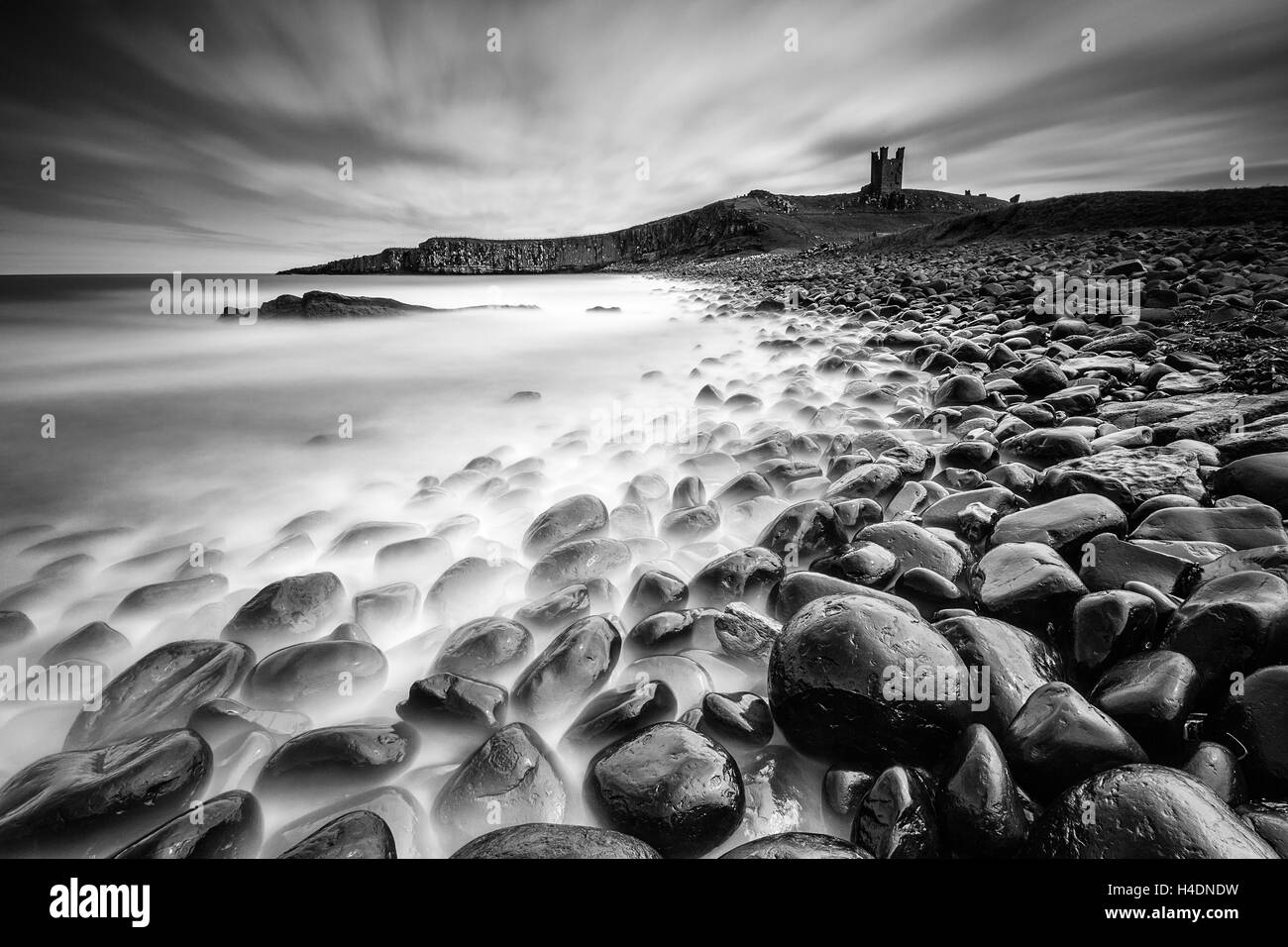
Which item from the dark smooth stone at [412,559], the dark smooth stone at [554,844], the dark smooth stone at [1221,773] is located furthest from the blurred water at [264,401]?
the dark smooth stone at [1221,773]

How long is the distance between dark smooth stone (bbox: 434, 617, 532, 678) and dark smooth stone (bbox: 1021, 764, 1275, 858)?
1172 millimetres

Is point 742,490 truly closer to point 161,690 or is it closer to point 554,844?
point 554,844

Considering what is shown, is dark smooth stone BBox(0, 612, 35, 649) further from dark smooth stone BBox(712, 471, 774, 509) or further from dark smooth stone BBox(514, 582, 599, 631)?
dark smooth stone BBox(712, 471, 774, 509)

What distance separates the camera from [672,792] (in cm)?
97

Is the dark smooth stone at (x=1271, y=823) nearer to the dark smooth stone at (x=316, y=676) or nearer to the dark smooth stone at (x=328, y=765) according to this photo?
the dark smooth stone at (x=328, y=765)

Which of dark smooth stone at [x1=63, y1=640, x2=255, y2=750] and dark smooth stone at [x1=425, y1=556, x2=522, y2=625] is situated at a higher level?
dark smooth stone at [x1=425, y1=556, x2=522, y2=625]

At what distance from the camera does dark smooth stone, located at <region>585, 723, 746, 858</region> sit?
96 cm

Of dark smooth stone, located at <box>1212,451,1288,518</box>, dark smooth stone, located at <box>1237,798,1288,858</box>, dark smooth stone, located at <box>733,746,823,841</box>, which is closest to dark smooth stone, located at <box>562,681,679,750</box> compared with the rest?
dark smooth stone, located at <box>733,746,823,841</box>

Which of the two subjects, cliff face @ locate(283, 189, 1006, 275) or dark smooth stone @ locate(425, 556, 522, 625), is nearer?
dark smooth stone @ locate(425, 556, 522, 625)

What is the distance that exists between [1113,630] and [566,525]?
166 centimetres

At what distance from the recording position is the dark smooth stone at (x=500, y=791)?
40.7 inches

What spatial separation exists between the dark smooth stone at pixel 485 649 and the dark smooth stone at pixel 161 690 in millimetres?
545

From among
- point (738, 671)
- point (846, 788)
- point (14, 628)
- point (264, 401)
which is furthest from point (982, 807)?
point (264, 401)
